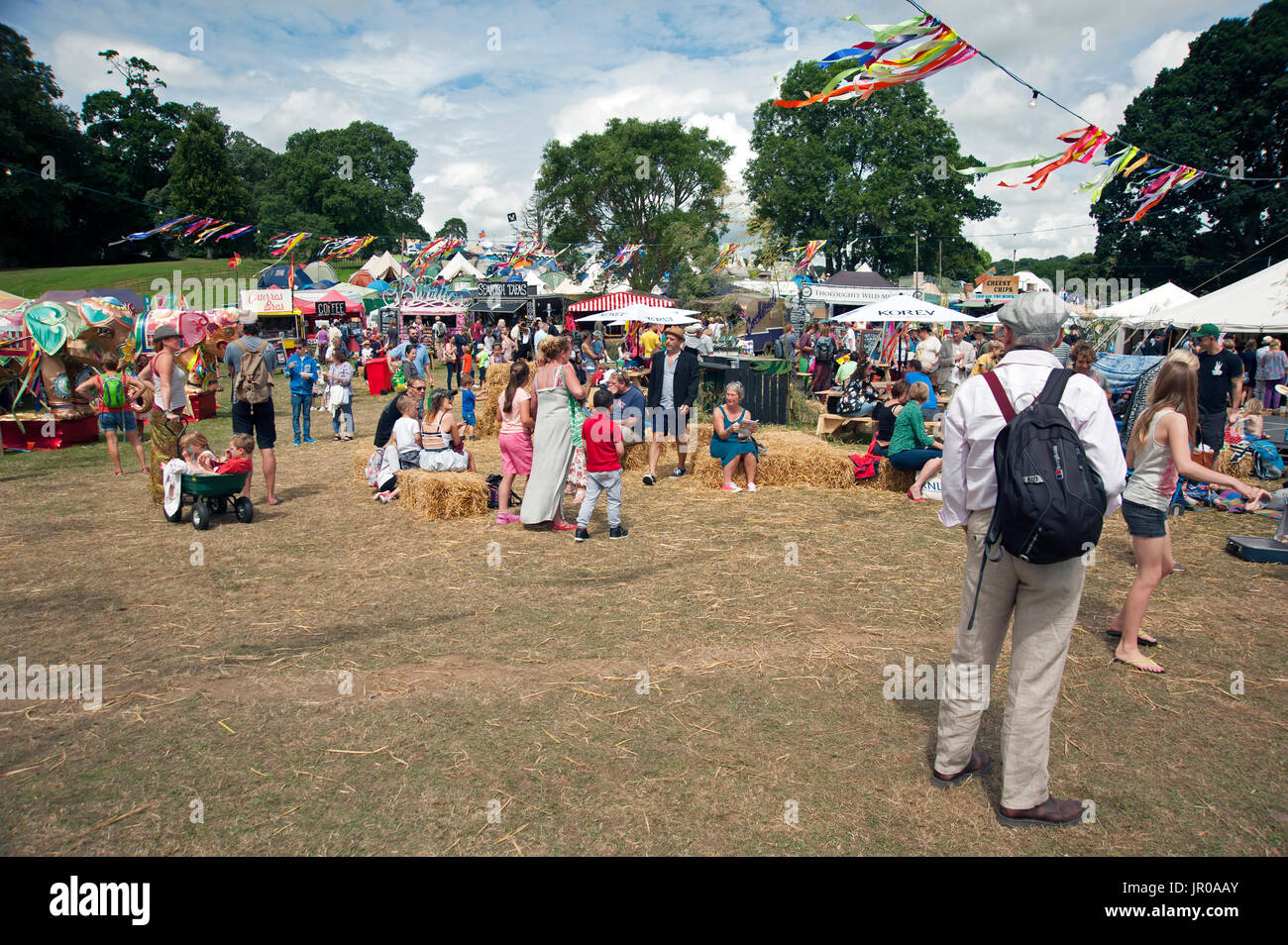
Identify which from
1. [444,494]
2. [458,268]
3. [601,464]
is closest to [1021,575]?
[601,464]

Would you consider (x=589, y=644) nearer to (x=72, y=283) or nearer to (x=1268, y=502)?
(x=1268, y=502)

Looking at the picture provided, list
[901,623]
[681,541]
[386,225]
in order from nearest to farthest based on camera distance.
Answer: [901,623]
[681,541]
[386,225]

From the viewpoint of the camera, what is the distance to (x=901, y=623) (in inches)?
209

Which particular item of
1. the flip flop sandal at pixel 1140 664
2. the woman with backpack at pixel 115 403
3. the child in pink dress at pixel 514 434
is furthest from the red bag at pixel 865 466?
the woman with backpack at pixel 115 403

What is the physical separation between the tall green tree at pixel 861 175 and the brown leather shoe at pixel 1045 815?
5127cm

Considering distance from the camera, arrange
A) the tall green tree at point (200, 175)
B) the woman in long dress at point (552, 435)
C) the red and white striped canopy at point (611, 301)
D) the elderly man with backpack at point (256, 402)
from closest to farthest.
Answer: the woman in long dress at point (552, 435) < the elderly man with backpack at point (256, 402) < the red and white striped canopy at point (611, 301) < the tall green tree at point (200, 175)

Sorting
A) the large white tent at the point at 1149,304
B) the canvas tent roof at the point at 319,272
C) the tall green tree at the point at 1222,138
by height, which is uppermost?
the tall green tree at the point at 1222,138

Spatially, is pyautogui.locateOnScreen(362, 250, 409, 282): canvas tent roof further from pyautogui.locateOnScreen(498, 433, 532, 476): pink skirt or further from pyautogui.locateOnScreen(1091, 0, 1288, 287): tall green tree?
pyautogui.locateOnScreen(498, 433, 532, 476): pink skirt

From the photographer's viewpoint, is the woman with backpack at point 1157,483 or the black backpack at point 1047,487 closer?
the black backpack at point 1047,487

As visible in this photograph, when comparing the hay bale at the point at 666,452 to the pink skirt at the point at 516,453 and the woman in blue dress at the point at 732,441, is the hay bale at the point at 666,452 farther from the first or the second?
the pink skirt at the point at 516,453

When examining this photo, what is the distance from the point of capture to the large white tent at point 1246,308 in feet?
47.1

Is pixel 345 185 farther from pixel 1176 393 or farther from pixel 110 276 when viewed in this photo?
pixel 1176 393
